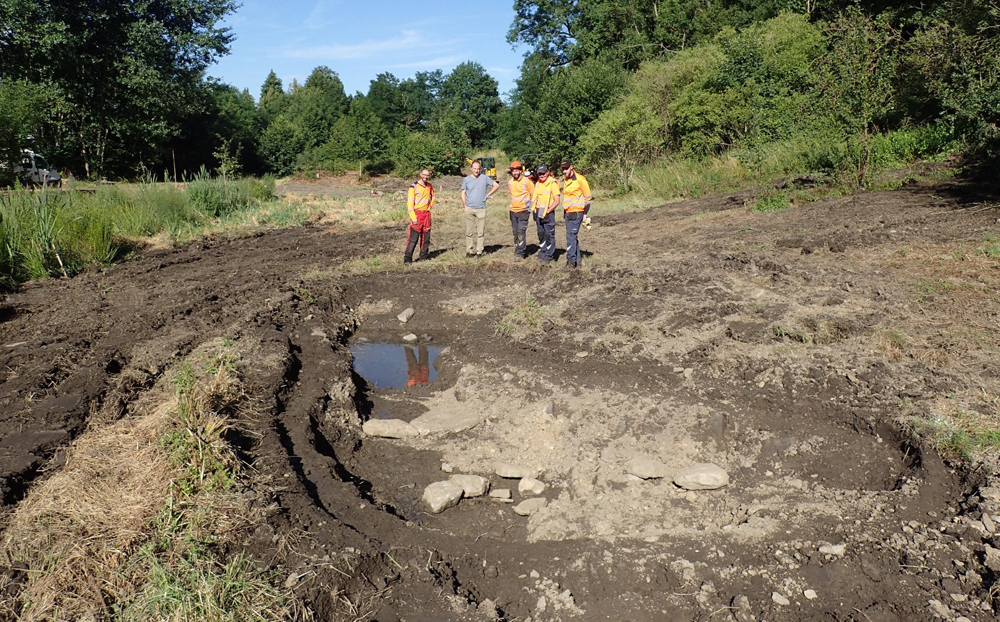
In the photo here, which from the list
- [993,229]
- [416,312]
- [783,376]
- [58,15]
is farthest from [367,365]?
[58,15]

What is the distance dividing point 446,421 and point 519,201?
19.5 feet

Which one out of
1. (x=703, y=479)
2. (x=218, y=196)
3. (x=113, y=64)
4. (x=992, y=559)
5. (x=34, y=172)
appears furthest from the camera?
(x=113, y=64)

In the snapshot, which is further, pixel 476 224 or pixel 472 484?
pixel 476 224

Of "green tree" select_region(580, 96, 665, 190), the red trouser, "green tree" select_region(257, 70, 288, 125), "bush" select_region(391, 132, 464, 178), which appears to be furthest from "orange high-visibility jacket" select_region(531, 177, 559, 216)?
"green tree" select_region(257, 70, 288, 125)

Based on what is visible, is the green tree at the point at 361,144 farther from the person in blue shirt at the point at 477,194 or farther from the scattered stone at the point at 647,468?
the scattered stone at the point at 647,468

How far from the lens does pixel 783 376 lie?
624cm

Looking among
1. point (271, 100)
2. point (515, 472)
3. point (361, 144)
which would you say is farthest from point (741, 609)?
point (271, 100)

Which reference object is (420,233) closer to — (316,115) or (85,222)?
(85,222)

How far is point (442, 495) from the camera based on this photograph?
495cm

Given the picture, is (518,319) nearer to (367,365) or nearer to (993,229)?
(367,365)

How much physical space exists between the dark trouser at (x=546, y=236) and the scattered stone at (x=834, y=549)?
7638mm

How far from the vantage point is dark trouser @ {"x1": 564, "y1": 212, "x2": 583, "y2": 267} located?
34.0ft

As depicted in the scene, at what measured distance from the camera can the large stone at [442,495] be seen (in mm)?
4914

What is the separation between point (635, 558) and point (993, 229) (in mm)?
8945
